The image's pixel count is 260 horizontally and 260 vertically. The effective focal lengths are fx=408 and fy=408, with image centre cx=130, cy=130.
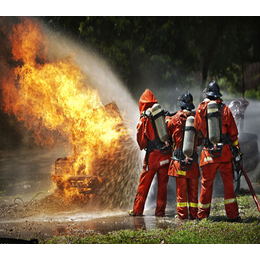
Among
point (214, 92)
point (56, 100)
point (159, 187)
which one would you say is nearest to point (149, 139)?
point (159, 187)

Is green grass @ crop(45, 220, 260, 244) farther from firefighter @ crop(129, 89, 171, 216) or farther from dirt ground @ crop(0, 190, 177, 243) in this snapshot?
firefighter @ crop(129, 89, 171, 216)

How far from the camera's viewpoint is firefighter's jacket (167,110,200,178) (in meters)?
7.13

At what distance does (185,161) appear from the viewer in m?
7.10

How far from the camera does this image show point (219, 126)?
671 centimetres

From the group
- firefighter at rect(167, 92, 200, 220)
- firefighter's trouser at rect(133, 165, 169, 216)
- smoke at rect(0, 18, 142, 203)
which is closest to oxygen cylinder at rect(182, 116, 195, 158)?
firefighter at rect(167, 92, 200, 220)

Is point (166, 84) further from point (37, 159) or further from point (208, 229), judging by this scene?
point (208, 229)

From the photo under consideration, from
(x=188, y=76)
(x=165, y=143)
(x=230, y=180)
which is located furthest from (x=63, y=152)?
(x=230, y=180)

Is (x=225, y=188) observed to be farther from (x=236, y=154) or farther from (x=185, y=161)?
(x=185, y=161)

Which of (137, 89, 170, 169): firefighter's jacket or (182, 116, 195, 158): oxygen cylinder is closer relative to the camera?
(182, 116, 195, 158): oxygen cylinder

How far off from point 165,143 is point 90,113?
8.52 feet

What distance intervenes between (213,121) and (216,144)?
40cm

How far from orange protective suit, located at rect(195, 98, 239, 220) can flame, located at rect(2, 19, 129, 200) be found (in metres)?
2.90

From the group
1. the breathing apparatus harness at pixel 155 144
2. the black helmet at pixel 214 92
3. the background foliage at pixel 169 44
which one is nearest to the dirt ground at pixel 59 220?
the breathing apparatus harness at pixel 155 144

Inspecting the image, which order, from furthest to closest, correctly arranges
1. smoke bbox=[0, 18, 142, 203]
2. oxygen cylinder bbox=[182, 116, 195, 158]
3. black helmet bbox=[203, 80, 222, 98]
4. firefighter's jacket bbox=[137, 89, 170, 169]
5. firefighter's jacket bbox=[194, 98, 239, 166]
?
smoke bbox=[0, 18, 142, 203]
firefighter's jacket bbox=[137, 89, 170, 169]
oxygen cylinder bbox=[182, 116, 195, 158]
black helmet bbox=[203, 80, 222, 98]
firefighter's jacket bbox=[194, 98, 239, 166]
